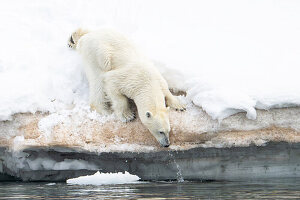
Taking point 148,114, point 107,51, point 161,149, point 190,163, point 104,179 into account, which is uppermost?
point 107,51

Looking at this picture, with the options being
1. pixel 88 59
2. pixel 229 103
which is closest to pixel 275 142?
pixel 229 103

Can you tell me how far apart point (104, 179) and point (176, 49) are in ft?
12.1

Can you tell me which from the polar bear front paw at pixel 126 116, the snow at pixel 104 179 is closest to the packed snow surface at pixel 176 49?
the polar bear front paw at pixel 126 116

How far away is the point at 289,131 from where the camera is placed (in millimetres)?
9703

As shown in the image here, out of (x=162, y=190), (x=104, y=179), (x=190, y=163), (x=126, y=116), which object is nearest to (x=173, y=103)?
(x=126, y=116)

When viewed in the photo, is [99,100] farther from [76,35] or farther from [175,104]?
[76,35]

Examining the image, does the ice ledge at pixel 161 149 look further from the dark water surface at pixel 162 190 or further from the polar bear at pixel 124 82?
the dark water surface at pixel 162 190

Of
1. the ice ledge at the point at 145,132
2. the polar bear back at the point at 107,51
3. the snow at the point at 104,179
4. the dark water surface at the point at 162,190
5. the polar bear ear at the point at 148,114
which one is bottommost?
the dark water surface at the point at 162,190

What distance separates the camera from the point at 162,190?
27.2ft

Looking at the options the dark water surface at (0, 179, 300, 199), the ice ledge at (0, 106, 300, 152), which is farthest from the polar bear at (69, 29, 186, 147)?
the dark water surface at (0, 179, 300, 199)

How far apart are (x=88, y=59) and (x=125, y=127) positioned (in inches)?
67.2

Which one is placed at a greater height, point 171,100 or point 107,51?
point 107,51

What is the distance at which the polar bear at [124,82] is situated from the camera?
400 inches

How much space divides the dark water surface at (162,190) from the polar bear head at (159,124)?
797mm
